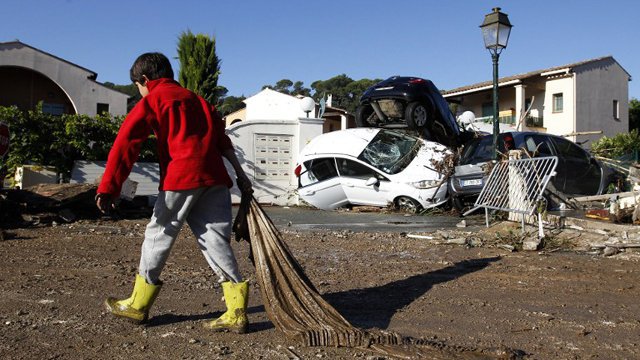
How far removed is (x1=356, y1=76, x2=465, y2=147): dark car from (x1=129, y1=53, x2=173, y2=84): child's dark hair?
33.4ft

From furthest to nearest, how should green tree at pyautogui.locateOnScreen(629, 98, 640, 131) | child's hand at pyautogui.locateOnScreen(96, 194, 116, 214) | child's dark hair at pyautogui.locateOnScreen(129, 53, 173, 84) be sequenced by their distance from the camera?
green tree at pyautogui.locateOnScreen(629, 98, 640, 131)
child's dark hair at pyautogui.locateOnScreen(129, 53, 173, 84)
child's hand at pyautogui.locateOnScreen(96, 194, 116, 214)

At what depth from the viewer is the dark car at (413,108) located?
46.2 ft

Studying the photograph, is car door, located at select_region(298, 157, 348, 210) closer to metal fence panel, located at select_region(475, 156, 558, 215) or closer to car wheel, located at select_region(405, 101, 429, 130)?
car wheel, located at select_region(405, 101, 429, 130)

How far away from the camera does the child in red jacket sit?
385cm

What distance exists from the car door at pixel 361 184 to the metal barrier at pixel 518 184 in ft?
13.3

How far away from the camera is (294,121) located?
55.8ft

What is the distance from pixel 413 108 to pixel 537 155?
10.2ft

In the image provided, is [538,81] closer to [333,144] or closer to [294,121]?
[294,121]

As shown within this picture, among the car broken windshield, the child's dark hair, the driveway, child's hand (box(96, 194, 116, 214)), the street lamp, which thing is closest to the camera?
child's hand (box(96, 194, 116, 214))

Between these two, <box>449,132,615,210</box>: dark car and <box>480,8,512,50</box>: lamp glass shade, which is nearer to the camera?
<box>480,8,512,50</box>: lamp glass shade

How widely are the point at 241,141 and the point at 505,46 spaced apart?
25.3ft

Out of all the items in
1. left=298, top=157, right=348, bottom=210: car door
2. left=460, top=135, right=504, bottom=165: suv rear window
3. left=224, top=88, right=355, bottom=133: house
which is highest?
left=224, top=88, right=355, bottom=133: house

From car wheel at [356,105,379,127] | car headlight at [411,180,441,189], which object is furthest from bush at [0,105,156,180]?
car headlight at [411,180,441,189]

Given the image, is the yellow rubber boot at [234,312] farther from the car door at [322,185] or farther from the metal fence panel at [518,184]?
the car door at [322,185]
